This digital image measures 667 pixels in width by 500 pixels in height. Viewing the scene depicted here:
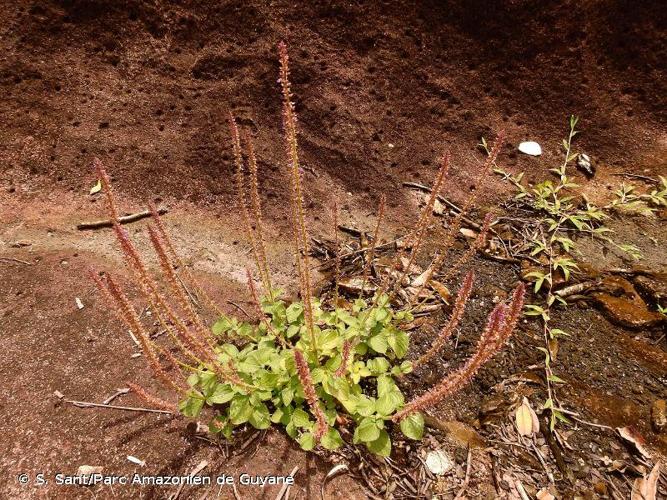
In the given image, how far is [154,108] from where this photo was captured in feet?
14.9

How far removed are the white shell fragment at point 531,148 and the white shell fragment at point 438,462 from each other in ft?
11.8

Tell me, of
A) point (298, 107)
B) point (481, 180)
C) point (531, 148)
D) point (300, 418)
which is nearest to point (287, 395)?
point (300, 418)

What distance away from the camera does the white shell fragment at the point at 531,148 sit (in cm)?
479

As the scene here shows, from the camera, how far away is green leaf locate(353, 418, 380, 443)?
91.9 inches

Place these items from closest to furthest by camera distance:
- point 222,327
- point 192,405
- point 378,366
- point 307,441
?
point 307,441, point 192,405, point 378,366, point 222,327

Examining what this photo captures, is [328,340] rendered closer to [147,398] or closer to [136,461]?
[147,398]

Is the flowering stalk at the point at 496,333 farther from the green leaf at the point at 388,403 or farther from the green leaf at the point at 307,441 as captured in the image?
the green leaf at the point at 307,441

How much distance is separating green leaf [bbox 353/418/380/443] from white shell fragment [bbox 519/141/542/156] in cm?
379

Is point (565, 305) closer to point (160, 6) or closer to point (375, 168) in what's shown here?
point (375, 168)

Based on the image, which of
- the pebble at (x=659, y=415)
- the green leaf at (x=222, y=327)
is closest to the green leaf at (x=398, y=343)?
the green leaf at (x=222, y=327)

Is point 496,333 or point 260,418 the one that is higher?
point 496,333

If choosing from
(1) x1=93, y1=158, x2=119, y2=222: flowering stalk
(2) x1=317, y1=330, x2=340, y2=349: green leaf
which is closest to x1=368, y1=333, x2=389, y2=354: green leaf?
(2) x1=317, y1=330, x2=340, y2=349: green leaf

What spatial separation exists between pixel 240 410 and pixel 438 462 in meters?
1.32

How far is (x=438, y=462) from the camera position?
2650 mm
